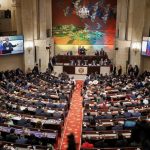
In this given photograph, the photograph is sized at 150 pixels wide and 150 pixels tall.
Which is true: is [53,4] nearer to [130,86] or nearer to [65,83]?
[65,83]

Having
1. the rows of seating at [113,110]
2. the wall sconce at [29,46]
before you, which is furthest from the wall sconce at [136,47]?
the wall sconce at [29,46]

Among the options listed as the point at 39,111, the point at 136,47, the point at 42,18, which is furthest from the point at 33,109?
the point at 42,18

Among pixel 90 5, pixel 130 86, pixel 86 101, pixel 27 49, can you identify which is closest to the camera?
pixel 86 101

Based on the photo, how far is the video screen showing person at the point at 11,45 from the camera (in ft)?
87.2

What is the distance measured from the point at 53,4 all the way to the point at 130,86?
16.9 metres

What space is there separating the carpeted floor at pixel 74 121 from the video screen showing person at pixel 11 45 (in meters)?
7.54

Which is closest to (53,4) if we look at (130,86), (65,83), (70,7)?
(70,7)

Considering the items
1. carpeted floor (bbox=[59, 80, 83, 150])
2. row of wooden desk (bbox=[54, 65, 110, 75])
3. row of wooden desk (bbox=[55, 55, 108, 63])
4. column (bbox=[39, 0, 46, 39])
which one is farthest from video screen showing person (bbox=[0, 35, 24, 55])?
carpeted floor (bbox=[59, 80, 83, 150])

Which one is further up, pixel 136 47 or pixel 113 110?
pixel 136 47

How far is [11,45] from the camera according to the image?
2731 centimetres

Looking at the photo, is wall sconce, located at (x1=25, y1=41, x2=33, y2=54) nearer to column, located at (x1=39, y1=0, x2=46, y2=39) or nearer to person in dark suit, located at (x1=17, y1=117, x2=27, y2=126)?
column, located at (x1=39, y1=0, x2=46, y2=39)

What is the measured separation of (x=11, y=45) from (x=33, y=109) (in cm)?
1243

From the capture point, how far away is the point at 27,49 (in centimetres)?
2905

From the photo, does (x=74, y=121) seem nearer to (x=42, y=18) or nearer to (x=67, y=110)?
(x=67, y=110)
